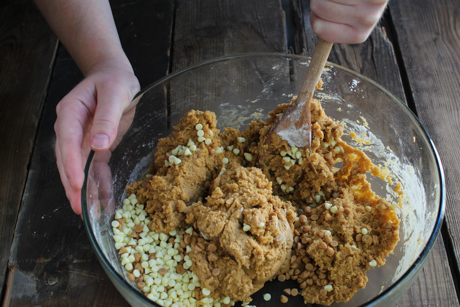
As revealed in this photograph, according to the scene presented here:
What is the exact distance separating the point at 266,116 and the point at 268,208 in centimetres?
51

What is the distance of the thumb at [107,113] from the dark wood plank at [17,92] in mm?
567

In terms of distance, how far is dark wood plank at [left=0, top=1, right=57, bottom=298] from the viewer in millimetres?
1599

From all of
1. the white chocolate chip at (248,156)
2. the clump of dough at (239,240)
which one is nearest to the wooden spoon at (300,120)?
the white chocolate chip at (248,156)

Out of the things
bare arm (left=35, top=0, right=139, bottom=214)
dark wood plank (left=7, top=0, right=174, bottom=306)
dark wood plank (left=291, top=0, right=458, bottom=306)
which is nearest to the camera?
bare arm (left=35, top=0, right=139, bottom=214)

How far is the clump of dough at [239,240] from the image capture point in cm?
119

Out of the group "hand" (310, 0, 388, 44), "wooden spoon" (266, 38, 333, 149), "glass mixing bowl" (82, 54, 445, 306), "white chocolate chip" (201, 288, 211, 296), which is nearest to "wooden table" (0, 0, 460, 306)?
"glass mixing bowl" (82, 54, 445, 306)

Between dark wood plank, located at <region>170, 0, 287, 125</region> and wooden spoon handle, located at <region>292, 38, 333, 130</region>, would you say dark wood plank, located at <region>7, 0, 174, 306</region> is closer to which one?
dark wood plank, located at <region>170, 0, 287, 125</region>

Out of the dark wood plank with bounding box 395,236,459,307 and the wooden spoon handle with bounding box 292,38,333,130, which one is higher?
the wooden spoon handle with bounding box 292,38,333,130

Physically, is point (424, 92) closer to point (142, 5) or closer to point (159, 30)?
point (159, 30)

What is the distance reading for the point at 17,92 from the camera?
6.12ft

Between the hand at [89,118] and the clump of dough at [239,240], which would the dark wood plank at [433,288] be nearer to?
the clump of dough at [239,240]

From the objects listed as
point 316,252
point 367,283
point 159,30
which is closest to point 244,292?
point 316,252

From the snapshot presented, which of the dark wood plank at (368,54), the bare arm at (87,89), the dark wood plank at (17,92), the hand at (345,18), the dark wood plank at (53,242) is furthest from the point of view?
the dark wood plank at (368,54)

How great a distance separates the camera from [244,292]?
121cm
